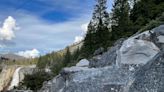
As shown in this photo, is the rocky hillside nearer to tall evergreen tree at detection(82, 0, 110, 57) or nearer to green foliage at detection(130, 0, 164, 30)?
green foliage at detection(130, 0, 164, 30)

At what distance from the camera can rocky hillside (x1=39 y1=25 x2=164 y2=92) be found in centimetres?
1205

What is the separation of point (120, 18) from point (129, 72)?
66378mm

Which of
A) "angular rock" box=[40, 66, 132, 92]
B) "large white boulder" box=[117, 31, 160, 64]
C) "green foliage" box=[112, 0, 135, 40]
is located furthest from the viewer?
"green foliage" box=[112, 0, 135, 40]

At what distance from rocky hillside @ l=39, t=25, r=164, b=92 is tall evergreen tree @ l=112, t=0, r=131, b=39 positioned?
52401 mm

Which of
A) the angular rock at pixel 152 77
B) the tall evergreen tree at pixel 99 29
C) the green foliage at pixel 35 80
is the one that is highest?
the tall evergreen tree at pixel 99 29

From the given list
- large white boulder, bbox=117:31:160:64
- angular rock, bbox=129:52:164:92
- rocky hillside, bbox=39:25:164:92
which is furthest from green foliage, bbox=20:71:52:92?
angular rock, bbox=129:52:164:92

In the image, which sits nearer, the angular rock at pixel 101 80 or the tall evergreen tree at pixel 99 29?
the angular rock at pixel 101 80

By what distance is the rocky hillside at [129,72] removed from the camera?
12.1 metres

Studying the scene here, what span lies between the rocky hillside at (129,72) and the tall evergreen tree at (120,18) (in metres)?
52.4

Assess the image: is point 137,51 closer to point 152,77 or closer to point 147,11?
point 152,77

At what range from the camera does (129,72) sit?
61.4 feet

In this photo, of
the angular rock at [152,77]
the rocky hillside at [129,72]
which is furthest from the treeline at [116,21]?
the angular rock at [152,77]

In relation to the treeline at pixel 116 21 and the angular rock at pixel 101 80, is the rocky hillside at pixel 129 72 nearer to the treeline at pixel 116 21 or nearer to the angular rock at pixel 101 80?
the angular rock at pixel 101 80

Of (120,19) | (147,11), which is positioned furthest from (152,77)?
(120,19)
